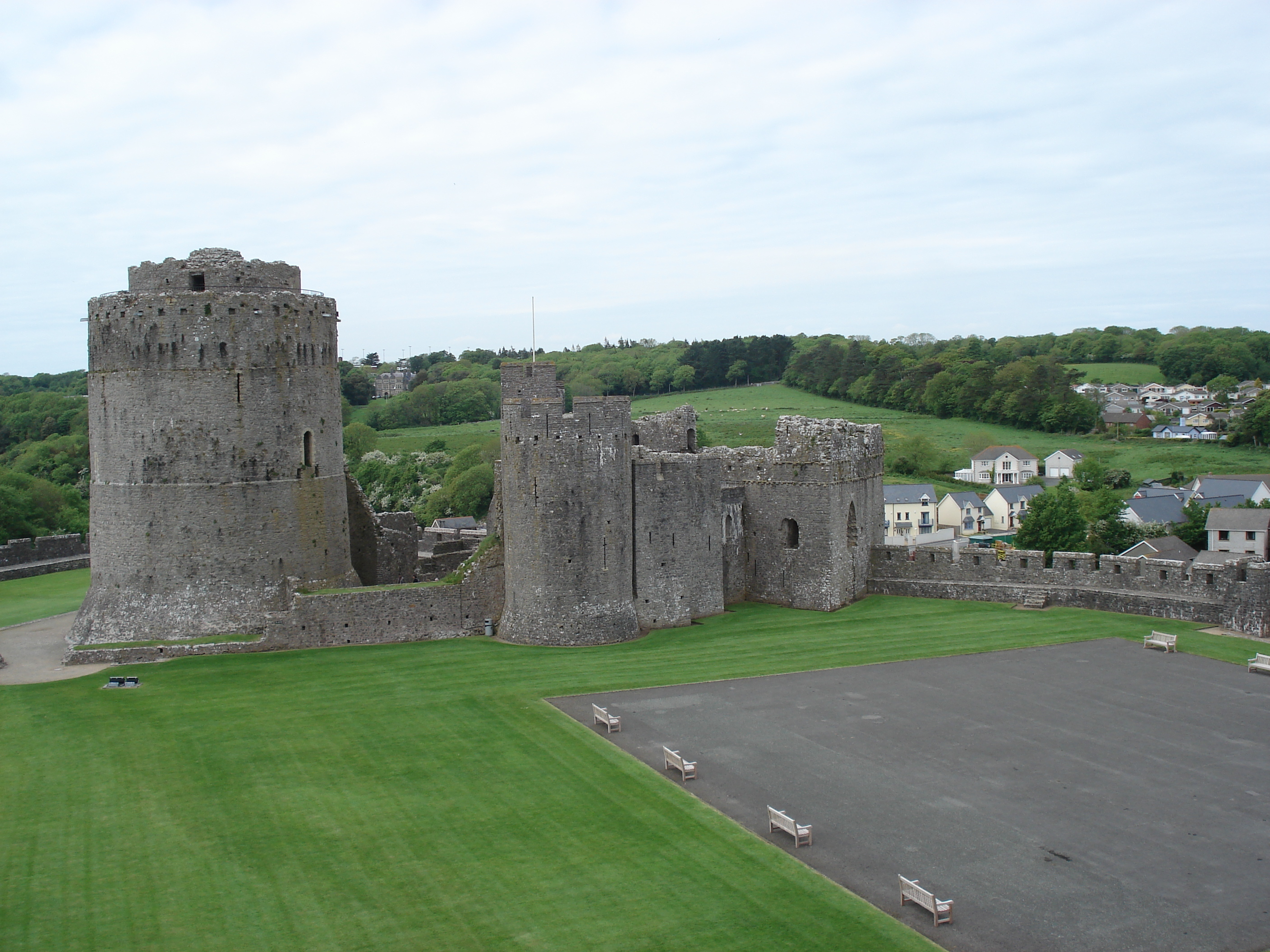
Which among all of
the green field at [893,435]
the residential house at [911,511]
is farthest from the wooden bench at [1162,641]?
the green field at [893,435]

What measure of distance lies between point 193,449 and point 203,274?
14.9 ft

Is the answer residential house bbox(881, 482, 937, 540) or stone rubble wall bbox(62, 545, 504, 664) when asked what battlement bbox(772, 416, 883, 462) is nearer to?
stone rubble wall bbox(62, 545, 504, 664)

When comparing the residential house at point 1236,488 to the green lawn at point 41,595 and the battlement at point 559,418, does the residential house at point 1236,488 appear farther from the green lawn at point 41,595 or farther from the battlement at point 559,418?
the green lawn at point 41,595

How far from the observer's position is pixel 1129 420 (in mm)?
110000

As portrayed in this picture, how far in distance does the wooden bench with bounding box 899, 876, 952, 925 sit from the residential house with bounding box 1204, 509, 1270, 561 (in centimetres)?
4148

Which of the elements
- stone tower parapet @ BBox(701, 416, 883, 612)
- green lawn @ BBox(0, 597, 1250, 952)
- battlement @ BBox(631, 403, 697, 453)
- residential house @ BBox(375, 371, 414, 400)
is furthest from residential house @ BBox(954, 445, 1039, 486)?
residential house @ BBox(375, 371, 414, 400)

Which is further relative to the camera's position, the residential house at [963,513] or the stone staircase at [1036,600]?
the residential house at [963,513]

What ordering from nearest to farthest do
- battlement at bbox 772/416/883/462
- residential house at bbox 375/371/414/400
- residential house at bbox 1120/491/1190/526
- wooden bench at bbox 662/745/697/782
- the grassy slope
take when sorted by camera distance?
1. wooden bench at bbox 662/745/697/782
2. battlement at bbox 772/416/883/462
3. residential house at bbox 1120/491/1190/526
4. the grassy slope
5. residential house at bbox 375/371/414/400

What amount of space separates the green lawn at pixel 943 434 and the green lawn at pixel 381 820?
5722 centimetres

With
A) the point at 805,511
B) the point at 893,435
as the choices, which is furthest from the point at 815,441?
the point at 893,435

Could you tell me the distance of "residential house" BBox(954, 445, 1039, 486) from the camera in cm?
8862

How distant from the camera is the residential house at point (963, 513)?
75.6 meters

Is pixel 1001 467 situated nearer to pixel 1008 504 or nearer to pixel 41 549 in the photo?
pixel 1008 504

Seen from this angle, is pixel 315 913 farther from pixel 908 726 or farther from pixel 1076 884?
pixel 908 726
